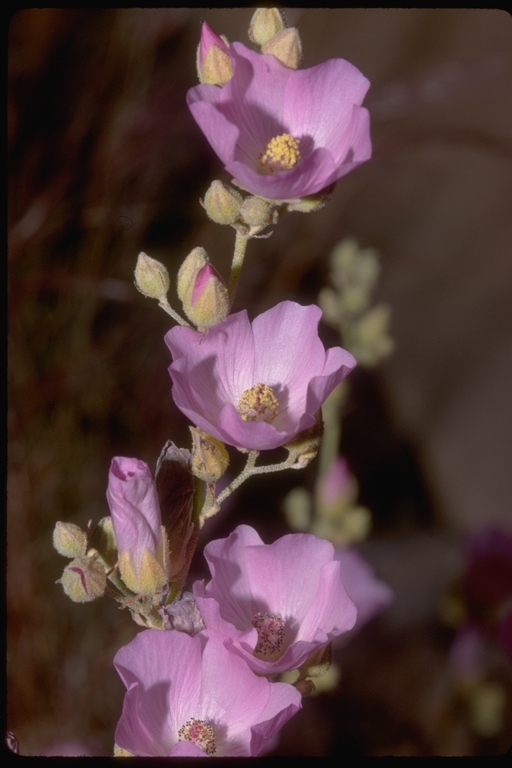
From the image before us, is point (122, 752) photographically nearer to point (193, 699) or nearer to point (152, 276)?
point (193, 699)

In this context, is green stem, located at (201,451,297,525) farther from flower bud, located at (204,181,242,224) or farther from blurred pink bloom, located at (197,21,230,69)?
blurred pink bloom, located at (197,21,230,69)

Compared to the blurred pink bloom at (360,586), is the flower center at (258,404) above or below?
above

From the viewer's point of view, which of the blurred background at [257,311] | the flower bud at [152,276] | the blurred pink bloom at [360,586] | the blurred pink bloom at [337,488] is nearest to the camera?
the flower bud at [152,276]

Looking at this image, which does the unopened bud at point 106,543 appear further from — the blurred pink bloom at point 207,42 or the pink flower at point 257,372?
the blurred pink bloom at point 207,42

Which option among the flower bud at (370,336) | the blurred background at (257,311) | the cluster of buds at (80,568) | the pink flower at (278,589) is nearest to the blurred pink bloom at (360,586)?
the blurred background at (257,311)

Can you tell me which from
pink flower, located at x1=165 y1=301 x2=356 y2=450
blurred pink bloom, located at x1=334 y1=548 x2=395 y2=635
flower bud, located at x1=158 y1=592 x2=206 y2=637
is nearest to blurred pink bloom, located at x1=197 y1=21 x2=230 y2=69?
pink flower, located at x1=165 y1=301 x2=356 y2=450

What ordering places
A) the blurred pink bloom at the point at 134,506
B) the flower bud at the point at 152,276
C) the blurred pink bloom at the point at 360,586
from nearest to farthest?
the blurred pink bloom at the point at 134,506 < the flower bud at the point at 152,276 < the blurred pink bloom at the point at 360,586

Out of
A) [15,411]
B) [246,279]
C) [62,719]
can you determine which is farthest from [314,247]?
[62,719]

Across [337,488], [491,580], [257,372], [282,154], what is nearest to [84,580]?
[257,372]
